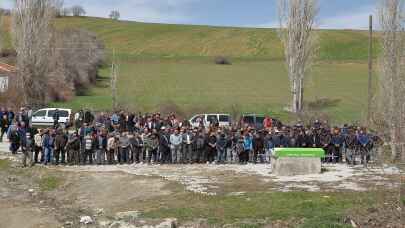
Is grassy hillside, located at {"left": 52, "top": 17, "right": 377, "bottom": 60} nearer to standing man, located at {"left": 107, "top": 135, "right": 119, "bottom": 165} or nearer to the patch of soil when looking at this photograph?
standing man, located at {"left": 107, "top": 135, "right": 119, "bottom": 165}

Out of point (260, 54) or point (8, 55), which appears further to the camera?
point (260, 54)

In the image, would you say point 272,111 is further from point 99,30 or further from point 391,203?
point 99,30

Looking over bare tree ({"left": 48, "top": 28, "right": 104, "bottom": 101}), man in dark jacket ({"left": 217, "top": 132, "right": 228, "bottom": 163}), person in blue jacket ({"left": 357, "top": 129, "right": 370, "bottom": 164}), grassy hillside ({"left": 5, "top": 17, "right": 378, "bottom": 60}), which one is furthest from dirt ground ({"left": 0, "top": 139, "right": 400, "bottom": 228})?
grassy hillside ({"left": 5, "top": 17, "right": 378, "bottom": 60})

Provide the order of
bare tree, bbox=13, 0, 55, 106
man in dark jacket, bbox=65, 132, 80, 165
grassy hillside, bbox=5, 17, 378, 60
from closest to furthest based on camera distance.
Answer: man in dark jacket, bbox=65, 132, 80, 165 < bare tree, bbox=13, 0, 55, 106 < grassy hillside, bbox=5, 17, 378, 60

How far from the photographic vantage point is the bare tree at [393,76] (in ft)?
77.6

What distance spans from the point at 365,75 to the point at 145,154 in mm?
51546

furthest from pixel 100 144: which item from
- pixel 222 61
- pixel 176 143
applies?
pixel 222 61

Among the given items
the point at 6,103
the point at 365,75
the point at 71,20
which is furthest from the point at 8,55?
the point at 71,20

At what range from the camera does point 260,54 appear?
93.7 meters

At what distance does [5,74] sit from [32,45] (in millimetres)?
7856

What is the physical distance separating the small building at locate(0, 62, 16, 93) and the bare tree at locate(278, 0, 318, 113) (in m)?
20.2

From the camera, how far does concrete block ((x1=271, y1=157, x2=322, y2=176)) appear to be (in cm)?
2300

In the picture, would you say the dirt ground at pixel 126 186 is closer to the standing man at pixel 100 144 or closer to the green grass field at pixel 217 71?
the standing man at pixel 100 144

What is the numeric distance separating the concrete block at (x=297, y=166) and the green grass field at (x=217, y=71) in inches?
804
